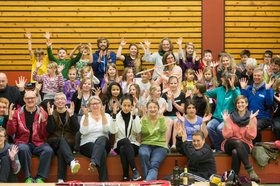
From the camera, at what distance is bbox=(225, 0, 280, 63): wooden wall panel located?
8.99 m

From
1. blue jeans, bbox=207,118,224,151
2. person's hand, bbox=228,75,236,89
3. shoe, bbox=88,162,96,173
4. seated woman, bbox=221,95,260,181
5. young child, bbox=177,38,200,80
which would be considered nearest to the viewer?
shoe, bbox=88,162,96,173

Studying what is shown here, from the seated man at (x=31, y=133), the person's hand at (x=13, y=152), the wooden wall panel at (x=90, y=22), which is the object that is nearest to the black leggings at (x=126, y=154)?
the seated man at (x=31, y=133)

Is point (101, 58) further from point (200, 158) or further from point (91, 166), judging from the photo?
point (200, 158)

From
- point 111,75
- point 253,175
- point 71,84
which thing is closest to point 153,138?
point 253,175

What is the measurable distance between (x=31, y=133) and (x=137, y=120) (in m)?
1.31

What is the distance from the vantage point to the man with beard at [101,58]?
324 inches

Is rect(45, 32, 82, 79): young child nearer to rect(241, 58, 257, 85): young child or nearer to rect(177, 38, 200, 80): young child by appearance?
rect(177, 38, 200, 80): young child

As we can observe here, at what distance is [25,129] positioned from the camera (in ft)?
19.9

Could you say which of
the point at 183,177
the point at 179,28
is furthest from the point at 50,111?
the point at 179,28

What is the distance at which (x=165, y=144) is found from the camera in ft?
20.2

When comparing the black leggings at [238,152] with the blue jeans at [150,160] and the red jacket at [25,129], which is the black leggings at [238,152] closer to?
the blue jeans at [150,160]

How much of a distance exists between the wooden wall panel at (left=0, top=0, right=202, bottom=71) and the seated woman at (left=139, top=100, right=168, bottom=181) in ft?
10.1

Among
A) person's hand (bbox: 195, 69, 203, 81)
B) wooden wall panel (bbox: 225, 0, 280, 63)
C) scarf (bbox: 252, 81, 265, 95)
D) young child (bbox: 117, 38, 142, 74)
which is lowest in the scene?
scarf (bbox: 252, 81, 265, 95)

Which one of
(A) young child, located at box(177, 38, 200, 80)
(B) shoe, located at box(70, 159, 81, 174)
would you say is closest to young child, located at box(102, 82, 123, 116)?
(B) shoe, located at box(70, 159, 81, 174)
